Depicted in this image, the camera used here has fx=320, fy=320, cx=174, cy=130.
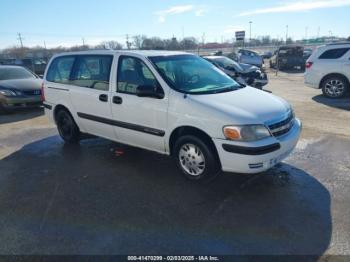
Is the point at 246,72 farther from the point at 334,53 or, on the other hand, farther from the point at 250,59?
the point at 250,59

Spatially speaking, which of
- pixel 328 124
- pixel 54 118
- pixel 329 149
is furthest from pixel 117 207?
pixel 328 124

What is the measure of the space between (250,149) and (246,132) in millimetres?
206

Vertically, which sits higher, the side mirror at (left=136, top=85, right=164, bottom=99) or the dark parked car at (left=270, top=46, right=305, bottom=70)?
the side mirror at (left=136, top=85, right=164, bottom=99)

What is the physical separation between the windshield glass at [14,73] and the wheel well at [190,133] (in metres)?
8.13

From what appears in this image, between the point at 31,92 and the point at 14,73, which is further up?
the point at 14,73

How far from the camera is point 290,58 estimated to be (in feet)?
78.8

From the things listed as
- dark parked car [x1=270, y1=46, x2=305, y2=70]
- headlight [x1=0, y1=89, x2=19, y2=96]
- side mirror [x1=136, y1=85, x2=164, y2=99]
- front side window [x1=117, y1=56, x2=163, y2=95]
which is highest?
front side window [x1=117, y1=56, x2=163, y2=95]

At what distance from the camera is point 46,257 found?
2.94 m

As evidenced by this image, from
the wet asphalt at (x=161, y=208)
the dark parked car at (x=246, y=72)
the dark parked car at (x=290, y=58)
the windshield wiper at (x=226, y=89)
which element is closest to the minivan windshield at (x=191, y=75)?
the windshield wiper at (x=226, y=89)

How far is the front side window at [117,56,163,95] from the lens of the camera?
463 cm

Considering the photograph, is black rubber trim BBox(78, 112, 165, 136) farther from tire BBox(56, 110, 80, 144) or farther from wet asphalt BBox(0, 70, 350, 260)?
wet asphalt BBox(0, 70, 350, 260)

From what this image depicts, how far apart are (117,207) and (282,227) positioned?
1872 mm

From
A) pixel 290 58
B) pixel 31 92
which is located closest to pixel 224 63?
pixel 31 92

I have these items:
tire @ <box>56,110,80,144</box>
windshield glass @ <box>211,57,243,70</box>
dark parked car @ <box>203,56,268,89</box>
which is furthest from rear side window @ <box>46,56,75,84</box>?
windshield glass @ <box>211,57,243,70</box>
